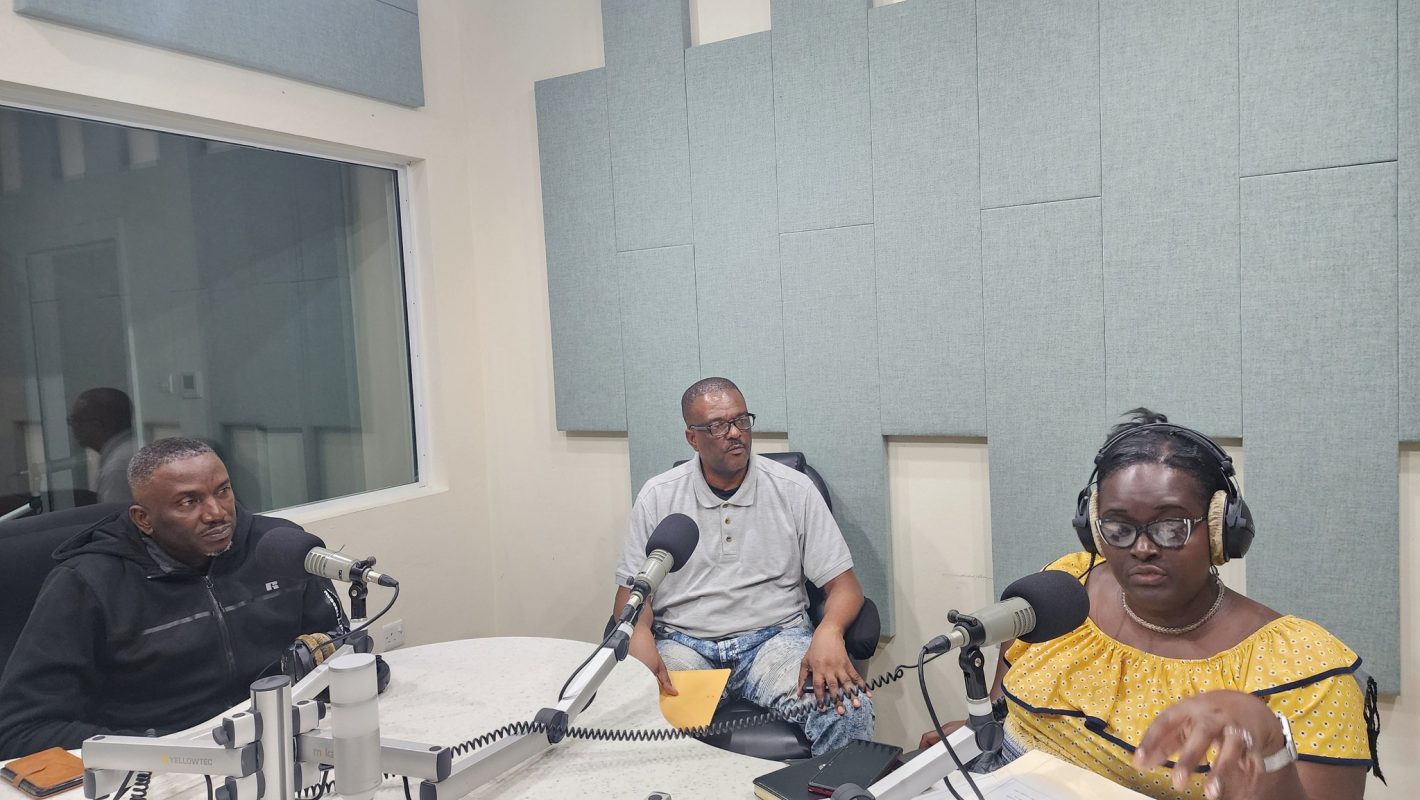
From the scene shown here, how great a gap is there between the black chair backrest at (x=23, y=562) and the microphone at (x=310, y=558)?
91 centimetres

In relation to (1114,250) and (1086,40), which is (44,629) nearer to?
(1114,250)

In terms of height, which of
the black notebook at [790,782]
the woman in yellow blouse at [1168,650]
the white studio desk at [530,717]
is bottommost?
the white studio desk at [530,717]

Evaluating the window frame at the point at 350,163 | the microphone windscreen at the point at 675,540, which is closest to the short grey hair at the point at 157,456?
the window frame at the point at 350,163

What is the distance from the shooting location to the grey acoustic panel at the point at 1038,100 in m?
2.54

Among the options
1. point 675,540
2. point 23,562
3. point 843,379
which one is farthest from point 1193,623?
point 23,562

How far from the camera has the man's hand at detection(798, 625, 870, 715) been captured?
223 centimetres

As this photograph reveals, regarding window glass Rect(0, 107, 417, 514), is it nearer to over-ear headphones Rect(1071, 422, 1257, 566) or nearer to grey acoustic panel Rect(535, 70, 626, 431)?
grey acoustic panel Rect(535, 70, 626, 431)

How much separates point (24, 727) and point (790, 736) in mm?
1550

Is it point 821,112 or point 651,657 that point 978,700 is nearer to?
point 651,657

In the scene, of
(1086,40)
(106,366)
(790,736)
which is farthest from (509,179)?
(790,736)

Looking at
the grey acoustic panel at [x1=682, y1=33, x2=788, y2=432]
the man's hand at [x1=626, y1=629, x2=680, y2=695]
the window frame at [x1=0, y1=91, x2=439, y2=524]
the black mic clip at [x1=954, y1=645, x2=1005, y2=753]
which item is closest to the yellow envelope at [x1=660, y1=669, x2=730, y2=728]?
the man's hand at [x1=626, y1=629, x2=680, y2=695]

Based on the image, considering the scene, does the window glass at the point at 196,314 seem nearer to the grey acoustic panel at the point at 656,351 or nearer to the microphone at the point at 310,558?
the grey acoustic panel at the point at 656,351

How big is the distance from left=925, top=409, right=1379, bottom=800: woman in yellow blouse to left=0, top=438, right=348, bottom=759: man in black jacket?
54.8 inches

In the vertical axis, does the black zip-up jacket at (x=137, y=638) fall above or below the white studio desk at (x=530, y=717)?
above
